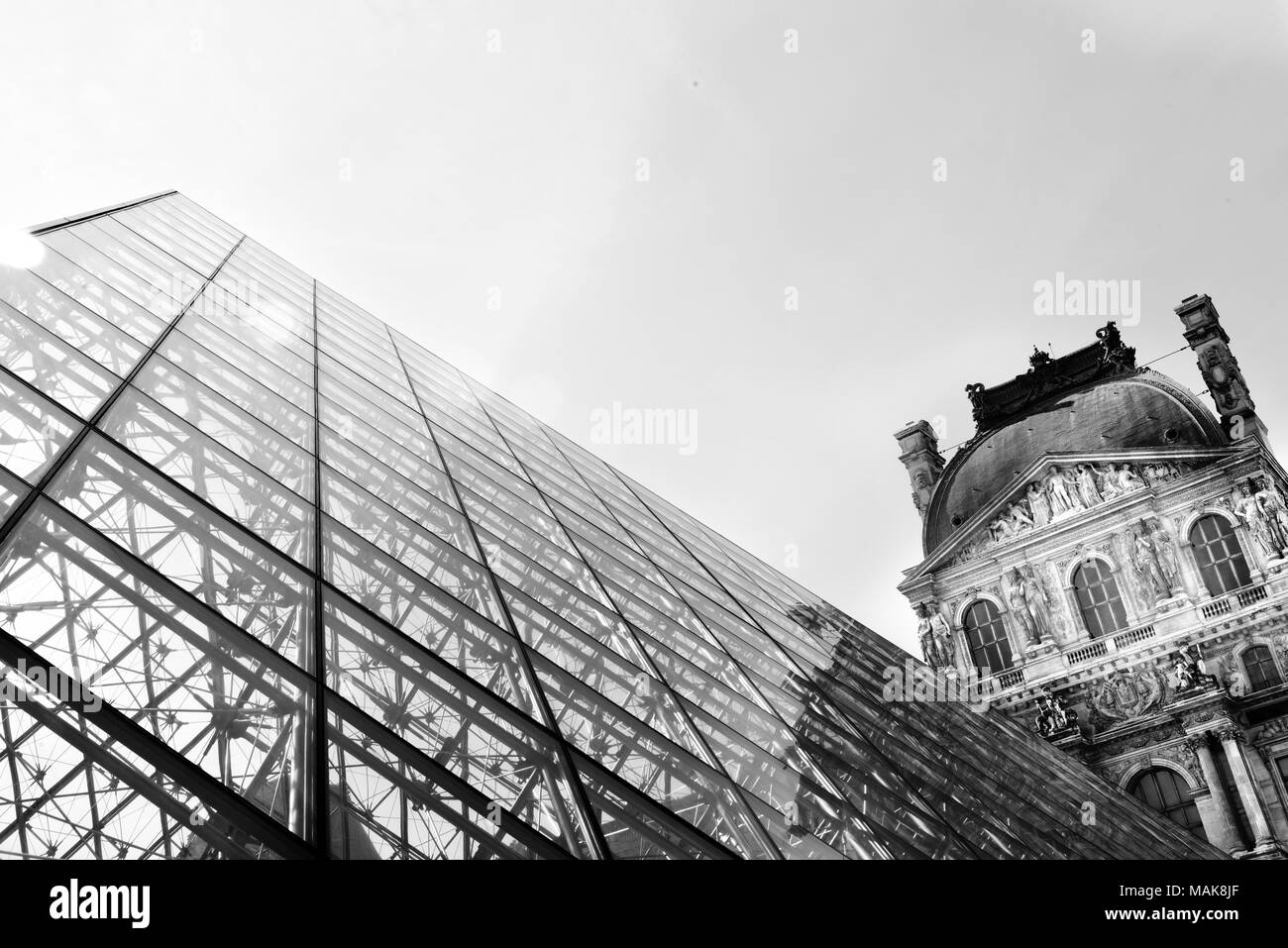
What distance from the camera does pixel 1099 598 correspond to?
37.1 meters

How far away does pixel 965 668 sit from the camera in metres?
38.9

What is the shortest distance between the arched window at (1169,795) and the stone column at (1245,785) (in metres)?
1.36

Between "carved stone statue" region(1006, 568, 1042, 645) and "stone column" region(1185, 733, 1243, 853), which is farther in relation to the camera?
"carved stone statue" region(1006, 568, 1042, 645)

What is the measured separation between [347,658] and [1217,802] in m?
32.4

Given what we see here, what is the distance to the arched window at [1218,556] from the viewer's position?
34.2 m

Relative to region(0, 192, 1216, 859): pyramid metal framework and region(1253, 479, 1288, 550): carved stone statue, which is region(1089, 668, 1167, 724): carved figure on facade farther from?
region(0, 192, 1216, 859): pyramid metal framework

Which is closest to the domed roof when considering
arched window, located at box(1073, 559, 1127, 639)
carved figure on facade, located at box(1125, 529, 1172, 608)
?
carved figure on facade, located at box(1125, 529, 1172, 608)

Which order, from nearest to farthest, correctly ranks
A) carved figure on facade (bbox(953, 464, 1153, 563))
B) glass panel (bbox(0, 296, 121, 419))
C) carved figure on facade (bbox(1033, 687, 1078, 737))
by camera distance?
glass panel (bbox(0, 296, 121, 419)) < carved figure on facade (bbox(1033, 687, 1078, 737)) < carved figure on facade (bbox(953, 464, 1153, 563))

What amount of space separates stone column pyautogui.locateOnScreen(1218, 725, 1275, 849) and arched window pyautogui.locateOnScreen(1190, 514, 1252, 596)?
17.9 ft

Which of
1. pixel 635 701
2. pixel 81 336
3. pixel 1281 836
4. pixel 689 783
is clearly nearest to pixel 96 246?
pixel 81 336

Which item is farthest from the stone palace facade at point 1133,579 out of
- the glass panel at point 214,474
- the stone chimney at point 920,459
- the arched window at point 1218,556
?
the glass panel at point 214,474

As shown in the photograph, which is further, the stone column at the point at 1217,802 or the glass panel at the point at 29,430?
the stone column at the point at 1217,802

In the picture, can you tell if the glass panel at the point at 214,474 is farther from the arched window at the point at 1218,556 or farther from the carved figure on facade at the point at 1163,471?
the carved figure on facade at the point at 1163,471

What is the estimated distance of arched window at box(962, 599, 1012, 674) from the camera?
127 feet
